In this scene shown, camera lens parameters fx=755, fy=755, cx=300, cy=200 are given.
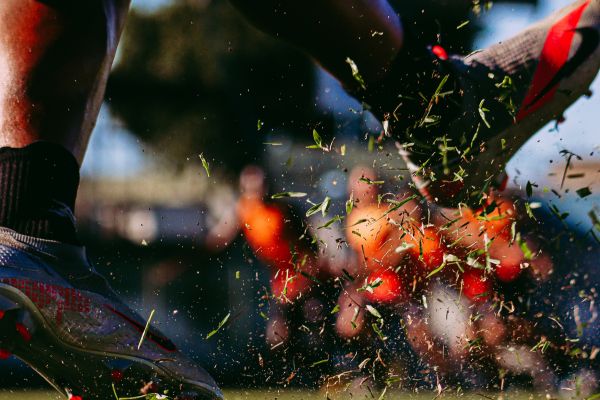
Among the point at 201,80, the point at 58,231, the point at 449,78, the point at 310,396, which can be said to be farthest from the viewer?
the point at 201,80

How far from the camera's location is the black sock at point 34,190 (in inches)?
49.9

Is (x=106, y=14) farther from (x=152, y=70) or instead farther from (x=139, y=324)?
(x=152, y=70)

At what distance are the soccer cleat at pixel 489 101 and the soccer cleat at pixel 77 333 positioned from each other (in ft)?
1.78

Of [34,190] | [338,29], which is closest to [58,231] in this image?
[34,190]

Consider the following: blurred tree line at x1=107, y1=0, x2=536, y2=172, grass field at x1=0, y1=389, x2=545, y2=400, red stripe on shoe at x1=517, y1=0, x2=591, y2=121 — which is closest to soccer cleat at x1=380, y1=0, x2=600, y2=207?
red stripe on shoe at x1=517, y1=0, x2=591, y2=121

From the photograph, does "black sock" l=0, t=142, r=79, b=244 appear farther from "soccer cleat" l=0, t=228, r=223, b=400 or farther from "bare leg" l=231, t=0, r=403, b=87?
"bare leg" l=231, t=0, r=403, b=87

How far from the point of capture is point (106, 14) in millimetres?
1390

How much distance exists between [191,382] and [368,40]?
0.68m

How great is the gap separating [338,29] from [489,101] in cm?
33

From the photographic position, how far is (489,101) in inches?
56.3

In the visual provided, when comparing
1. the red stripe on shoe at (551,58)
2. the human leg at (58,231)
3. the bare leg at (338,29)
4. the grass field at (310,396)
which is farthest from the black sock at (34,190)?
the red stripe on shoe at (551,58)

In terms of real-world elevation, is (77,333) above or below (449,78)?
below

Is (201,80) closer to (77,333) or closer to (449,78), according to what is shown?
(449,78)

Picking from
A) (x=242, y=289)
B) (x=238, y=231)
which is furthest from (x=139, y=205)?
(x=238, y=231)
